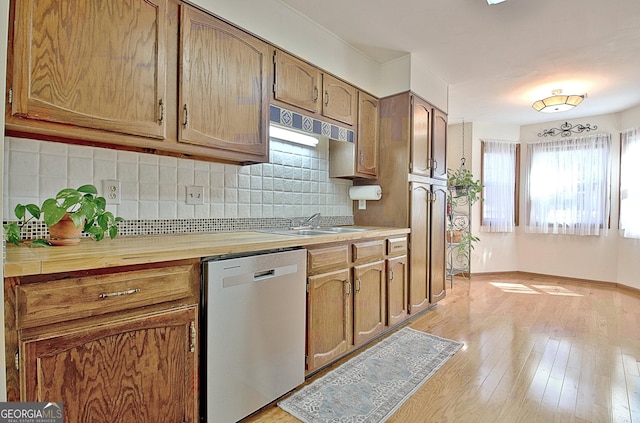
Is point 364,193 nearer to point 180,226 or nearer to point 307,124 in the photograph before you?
point 307,124

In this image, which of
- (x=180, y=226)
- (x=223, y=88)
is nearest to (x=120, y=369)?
(x=180, y=226)

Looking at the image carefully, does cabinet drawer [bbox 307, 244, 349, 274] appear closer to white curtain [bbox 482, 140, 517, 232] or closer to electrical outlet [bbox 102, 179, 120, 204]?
electrical outlet [bbox 102, 179, 120, 204]

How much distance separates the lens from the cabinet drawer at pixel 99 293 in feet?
3.07

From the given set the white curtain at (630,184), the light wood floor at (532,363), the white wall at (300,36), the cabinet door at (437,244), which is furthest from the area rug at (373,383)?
the white curtain at (630,184)

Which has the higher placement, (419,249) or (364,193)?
(364,193)

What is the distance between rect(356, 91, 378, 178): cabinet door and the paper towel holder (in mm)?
123

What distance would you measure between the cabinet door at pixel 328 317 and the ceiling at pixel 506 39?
1837 millimetres

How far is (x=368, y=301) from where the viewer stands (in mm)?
2279

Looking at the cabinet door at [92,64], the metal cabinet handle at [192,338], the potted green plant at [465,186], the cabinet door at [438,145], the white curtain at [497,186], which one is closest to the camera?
the cabinet door at [92,64]

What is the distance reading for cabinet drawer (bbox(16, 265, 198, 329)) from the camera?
0.94 metres

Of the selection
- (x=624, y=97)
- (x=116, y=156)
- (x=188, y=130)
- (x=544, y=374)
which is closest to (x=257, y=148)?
(x=188, y=130)

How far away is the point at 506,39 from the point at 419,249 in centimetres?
189

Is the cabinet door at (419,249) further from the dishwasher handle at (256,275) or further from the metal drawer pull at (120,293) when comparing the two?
the metal drawer pull at (120,293)

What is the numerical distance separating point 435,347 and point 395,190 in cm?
134
